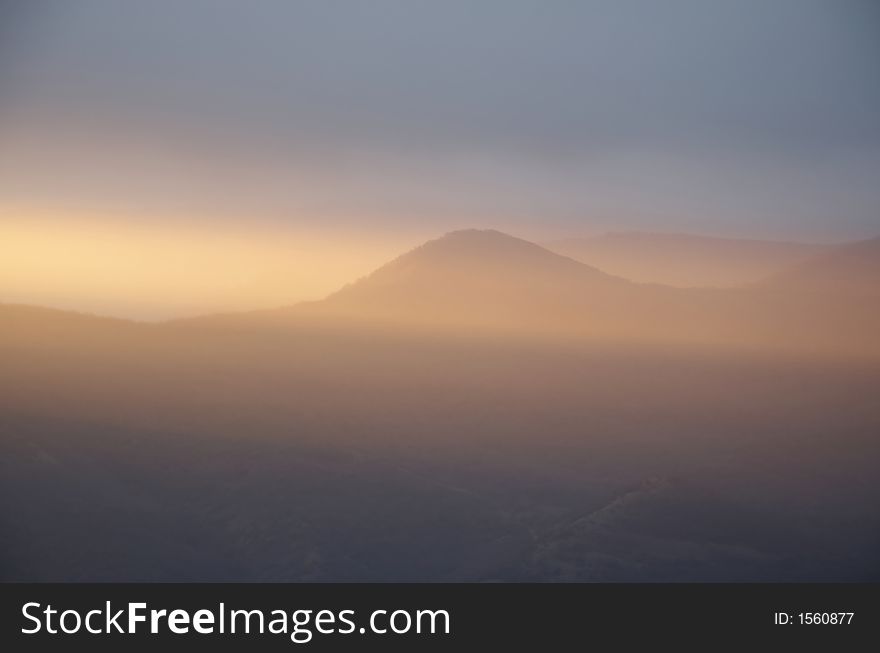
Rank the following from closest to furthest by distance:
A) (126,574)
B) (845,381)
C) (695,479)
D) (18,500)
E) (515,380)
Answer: (126,574) < (18,500) < (695,479) < (845,381) < (515,380)

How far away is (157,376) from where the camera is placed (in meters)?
58.0

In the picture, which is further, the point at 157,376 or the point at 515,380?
the point at 515,380

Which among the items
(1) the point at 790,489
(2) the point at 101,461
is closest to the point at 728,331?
(1) the point at 790,489

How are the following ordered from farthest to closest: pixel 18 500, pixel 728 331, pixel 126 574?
pixel 728 331
pixel 18 500
pixel 126 574

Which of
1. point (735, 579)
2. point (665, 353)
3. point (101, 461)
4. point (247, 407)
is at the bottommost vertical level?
point (735, 579)

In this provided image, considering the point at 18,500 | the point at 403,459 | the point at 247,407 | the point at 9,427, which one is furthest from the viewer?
the point at 247,407

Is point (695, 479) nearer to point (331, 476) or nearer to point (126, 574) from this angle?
point (331, 476)

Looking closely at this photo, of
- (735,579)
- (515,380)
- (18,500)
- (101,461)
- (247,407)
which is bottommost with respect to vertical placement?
(735,579)

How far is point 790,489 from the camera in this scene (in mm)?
46094

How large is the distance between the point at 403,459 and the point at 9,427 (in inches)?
915

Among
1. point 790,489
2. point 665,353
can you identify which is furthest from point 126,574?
point 665,353

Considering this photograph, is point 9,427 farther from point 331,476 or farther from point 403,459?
point 403,459

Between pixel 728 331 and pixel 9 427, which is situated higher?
pixel 728 331

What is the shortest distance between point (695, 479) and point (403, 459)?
723 inches
